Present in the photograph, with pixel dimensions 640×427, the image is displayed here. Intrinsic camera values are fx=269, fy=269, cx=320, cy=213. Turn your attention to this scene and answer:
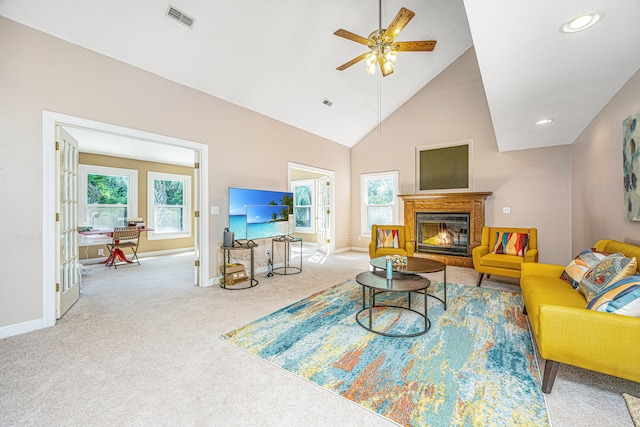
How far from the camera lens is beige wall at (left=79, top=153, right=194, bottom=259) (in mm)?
5828

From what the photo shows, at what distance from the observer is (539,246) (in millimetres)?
4938

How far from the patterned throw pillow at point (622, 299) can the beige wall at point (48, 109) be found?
4.13 metres

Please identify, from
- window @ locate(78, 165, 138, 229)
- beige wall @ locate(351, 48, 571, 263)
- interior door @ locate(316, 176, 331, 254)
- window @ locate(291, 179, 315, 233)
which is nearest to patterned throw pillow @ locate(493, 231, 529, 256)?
beige wall @ locate(351, 48, 571, 263)

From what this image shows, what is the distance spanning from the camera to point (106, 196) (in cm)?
615

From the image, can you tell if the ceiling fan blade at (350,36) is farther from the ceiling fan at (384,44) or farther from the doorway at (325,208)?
the doorway at (325,208)

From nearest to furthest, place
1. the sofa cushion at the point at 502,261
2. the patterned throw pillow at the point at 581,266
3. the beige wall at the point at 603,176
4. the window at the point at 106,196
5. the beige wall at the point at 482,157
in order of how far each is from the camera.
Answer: the patterned throw pillow at the point at 581,266, the beige wall at the point at 603,176, the sofa cushion at the point at 502,261, the beige wall at the point at 482,157, the window at the point at 106,196

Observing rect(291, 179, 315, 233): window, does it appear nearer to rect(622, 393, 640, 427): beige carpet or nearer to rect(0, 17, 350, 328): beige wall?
rect(0, 17, 350, 328): beige wall

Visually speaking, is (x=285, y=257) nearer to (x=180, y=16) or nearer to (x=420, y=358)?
(x=420, y=358)

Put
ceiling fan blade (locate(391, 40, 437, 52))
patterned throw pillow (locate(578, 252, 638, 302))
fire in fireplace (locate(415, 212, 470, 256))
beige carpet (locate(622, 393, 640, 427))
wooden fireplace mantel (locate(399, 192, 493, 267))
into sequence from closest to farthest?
beige carpet (locate(622, 393, 640, 427)), patterned throw pillow (locate(578, 252, 638, 302)), ceiling fan blade (locate(391, 40, 437, 52)), wooden fireplace mantel (locate(399, 192, 493, 267)), fire in fireplace (locate(415, 212, 470, 256))

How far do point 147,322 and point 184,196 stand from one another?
5363 millimetres

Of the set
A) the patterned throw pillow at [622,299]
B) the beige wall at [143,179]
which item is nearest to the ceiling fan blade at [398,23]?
the patterned throw pillow at [622,299]

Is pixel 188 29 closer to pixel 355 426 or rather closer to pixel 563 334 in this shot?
pixel 355 426

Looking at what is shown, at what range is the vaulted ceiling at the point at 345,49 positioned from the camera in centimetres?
200

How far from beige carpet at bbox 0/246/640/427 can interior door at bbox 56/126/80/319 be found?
0.30 meters
